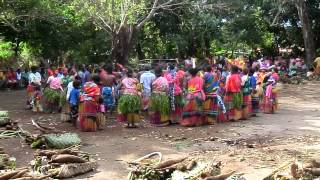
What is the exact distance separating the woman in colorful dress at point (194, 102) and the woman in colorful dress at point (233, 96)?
37.0 inches

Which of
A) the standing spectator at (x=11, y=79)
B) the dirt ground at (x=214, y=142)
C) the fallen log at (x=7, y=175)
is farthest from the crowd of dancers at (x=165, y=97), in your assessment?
the standing spectator at (x=11, y=79)

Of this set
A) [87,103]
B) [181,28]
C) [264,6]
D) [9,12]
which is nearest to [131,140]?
[87,103]

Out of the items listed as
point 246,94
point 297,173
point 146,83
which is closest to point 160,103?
point 146,83

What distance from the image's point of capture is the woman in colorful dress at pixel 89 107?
10.8 m

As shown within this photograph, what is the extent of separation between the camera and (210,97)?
11.5m

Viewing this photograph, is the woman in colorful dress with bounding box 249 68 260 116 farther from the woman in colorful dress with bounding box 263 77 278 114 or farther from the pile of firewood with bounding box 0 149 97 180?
the pile of firewood with bounding box 0 149 97 180

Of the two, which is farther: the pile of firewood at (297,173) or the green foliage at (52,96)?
the green foliage at (52,96)

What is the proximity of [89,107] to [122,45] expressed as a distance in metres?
9.80

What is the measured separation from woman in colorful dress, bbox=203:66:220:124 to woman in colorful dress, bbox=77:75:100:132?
2.57m

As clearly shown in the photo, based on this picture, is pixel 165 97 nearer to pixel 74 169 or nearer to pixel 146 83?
pixel 146 83

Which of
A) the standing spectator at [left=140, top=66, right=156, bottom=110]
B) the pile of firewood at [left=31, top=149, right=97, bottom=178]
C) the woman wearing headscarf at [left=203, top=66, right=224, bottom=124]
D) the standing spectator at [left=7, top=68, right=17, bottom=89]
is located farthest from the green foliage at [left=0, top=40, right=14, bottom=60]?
the pile of firewood at [left=31, top=149, right=97, bottom=178]

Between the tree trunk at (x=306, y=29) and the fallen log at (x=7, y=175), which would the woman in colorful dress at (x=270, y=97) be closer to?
the fallen log at (x=7, y=175)

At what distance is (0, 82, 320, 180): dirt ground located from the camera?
24.8ft

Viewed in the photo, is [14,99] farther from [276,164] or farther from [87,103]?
[276,164]
